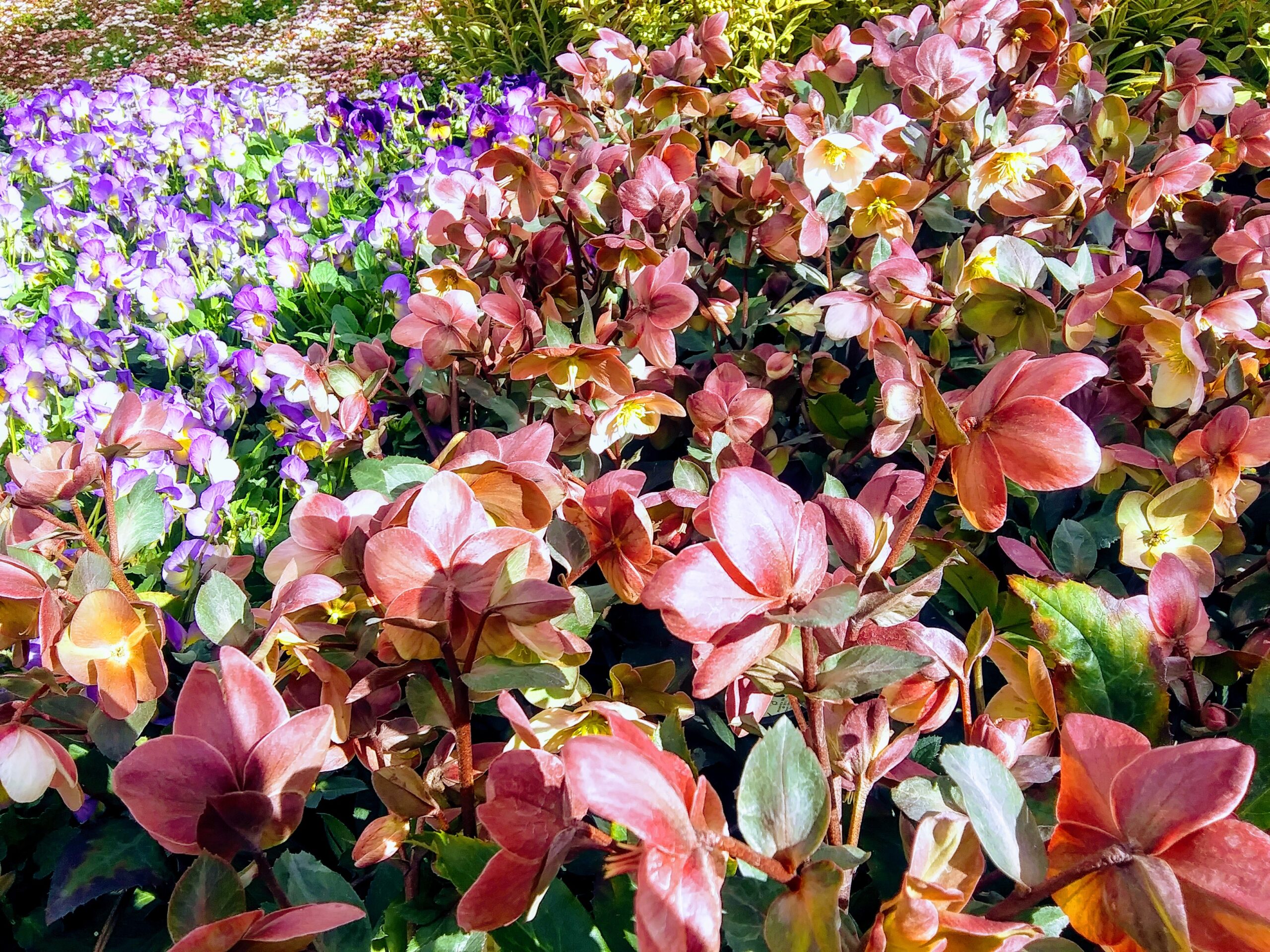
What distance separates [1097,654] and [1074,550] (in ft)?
0.79

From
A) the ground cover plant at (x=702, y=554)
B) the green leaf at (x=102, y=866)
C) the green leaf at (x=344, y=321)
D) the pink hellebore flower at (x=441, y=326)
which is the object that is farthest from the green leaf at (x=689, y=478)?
the green leaf at (x=344, y=321)

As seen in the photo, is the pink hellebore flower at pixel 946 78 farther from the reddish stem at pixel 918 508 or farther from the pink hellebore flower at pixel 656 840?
the pink hellebore flower at pixel 656 840

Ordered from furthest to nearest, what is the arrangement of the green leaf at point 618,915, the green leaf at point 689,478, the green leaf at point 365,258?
the green leaf at point 365,258 < the green leaf at point 689,478 < the green leaf at point 618,915

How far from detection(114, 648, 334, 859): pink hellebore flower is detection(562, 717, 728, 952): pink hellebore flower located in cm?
18

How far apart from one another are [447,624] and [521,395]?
691mm

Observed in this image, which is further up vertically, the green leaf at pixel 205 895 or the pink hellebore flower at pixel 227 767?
the pink hellebore flower at pixel 227 767

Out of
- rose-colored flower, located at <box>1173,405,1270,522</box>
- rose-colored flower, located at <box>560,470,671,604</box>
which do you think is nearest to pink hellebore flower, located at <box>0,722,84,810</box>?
rose-colored flower, located at <box>560,470,671,604</box>

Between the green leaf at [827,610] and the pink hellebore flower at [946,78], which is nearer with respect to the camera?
the green leaf at [827,610]

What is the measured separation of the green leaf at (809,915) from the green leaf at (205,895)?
0.82 feet

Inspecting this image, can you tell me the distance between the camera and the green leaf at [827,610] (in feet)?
1.34

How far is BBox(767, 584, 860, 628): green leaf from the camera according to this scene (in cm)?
41

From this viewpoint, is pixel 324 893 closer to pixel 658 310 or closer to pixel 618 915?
pixel 618 915

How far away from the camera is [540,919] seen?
0.50 m

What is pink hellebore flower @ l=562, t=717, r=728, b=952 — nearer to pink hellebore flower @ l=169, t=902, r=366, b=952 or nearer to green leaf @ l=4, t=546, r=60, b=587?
pink hellebore flower @ l=169, t=902, r=366, b=952
